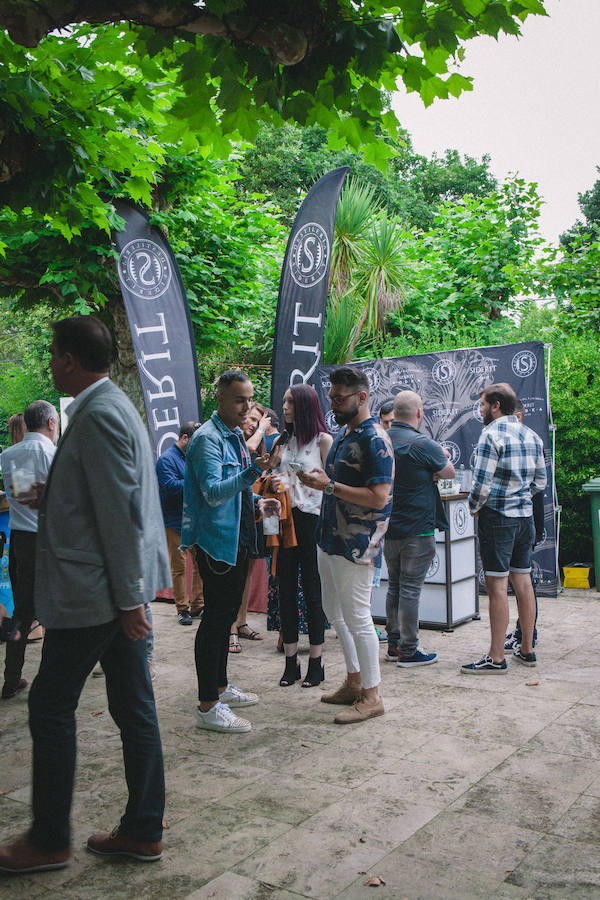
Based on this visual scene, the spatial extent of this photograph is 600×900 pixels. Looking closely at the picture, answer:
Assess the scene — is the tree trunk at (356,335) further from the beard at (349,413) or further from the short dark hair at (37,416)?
the beard at (349,413)

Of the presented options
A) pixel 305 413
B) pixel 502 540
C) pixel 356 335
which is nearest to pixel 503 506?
pixel 502 540

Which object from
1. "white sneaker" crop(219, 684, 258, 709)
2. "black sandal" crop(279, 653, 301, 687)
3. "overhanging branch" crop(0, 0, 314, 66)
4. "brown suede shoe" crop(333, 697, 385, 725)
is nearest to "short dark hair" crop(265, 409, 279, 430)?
"black sandal" crop(279, 653, 301, 687)

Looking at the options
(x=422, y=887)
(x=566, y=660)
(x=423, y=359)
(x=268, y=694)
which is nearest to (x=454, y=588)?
(x=566, y=660)

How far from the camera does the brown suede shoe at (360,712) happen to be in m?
4.52

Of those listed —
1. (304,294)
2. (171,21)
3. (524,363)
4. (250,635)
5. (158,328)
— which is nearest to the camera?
(171,21)

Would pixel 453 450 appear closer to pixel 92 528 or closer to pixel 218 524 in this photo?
pixel 218 524

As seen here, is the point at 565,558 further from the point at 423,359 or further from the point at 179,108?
the point at 179,108

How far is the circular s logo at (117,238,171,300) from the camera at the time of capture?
9.05 m

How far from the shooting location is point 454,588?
7.21 m

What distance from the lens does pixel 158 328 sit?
9023mm

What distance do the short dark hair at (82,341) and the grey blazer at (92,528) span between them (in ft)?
0.71

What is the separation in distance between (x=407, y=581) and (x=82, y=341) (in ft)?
12.4

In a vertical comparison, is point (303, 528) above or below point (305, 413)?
below

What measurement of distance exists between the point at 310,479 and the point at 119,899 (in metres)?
2.33
